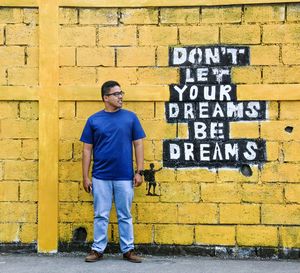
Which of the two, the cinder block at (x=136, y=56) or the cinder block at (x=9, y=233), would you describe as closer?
the cinder block at (x=136, y=56)

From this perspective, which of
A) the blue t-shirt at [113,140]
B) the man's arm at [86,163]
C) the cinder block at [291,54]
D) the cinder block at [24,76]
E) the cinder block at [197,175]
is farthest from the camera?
the cinder block at [24,76]

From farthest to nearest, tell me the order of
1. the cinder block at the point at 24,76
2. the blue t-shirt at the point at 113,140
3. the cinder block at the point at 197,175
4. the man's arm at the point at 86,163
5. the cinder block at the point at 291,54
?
the cinder block at the point at 24,76
the cinder block at the point at 197,175
the cinder block at the point at 291,54
the man's arm at the point at 86,163
the blue t-shirt at the point at 113,140

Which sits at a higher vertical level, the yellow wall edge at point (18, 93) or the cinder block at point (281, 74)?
the cinder block at point (281, 74)

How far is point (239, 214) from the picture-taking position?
225 inches

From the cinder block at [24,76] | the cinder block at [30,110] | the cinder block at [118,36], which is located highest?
the cinder block at [118,36]

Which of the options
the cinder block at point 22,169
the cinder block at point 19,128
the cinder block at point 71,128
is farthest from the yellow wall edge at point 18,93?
the cinder block at point 22,169

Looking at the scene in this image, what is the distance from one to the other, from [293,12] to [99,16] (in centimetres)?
193

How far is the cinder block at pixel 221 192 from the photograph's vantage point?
5734 millimetres

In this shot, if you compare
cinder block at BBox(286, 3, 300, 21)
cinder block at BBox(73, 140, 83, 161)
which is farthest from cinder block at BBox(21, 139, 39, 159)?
cinder block at BBox(286, 3, 300, 21)

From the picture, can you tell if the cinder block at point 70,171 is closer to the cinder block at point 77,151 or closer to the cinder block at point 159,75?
the cinder block at point 77,151

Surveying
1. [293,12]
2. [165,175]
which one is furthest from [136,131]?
[293,12]

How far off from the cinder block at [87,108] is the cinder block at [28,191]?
837 mm

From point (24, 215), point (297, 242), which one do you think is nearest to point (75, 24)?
point (24, 215)

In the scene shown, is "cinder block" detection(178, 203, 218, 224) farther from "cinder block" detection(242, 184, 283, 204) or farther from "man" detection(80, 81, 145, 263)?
"man" detection(80, 81, 145, 263)
